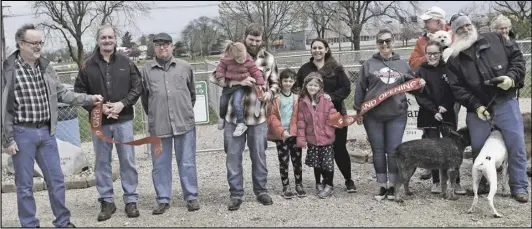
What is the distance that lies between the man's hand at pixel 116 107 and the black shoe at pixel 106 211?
0.95 m

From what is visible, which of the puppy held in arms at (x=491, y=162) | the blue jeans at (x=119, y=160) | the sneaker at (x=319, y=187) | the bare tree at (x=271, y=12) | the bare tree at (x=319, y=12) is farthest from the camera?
the bare tree at (x=319, y=12)

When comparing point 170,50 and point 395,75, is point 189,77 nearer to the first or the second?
point 170,50

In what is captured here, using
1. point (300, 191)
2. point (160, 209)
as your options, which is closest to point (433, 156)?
point (300, 191)

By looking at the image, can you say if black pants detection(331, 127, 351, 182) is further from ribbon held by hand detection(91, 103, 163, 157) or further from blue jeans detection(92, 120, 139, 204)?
blue jeans detection(92, 120, 139, 204)

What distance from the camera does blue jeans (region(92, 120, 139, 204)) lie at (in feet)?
16.5

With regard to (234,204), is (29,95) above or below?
above

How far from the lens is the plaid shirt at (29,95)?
14.4 feet

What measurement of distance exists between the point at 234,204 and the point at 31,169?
6.17 ft

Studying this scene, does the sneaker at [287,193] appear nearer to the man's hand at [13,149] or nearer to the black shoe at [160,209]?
the black shoe at [160,209]

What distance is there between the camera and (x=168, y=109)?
16.6 feet

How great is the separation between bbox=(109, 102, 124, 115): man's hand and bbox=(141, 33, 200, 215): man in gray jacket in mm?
323

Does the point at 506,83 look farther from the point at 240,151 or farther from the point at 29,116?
the point at 29,116

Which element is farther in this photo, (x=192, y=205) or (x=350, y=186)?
(x=350, y=186)

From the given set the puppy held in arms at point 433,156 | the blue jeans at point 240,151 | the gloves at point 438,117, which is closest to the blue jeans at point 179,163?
the blue jeans at point 240,151
